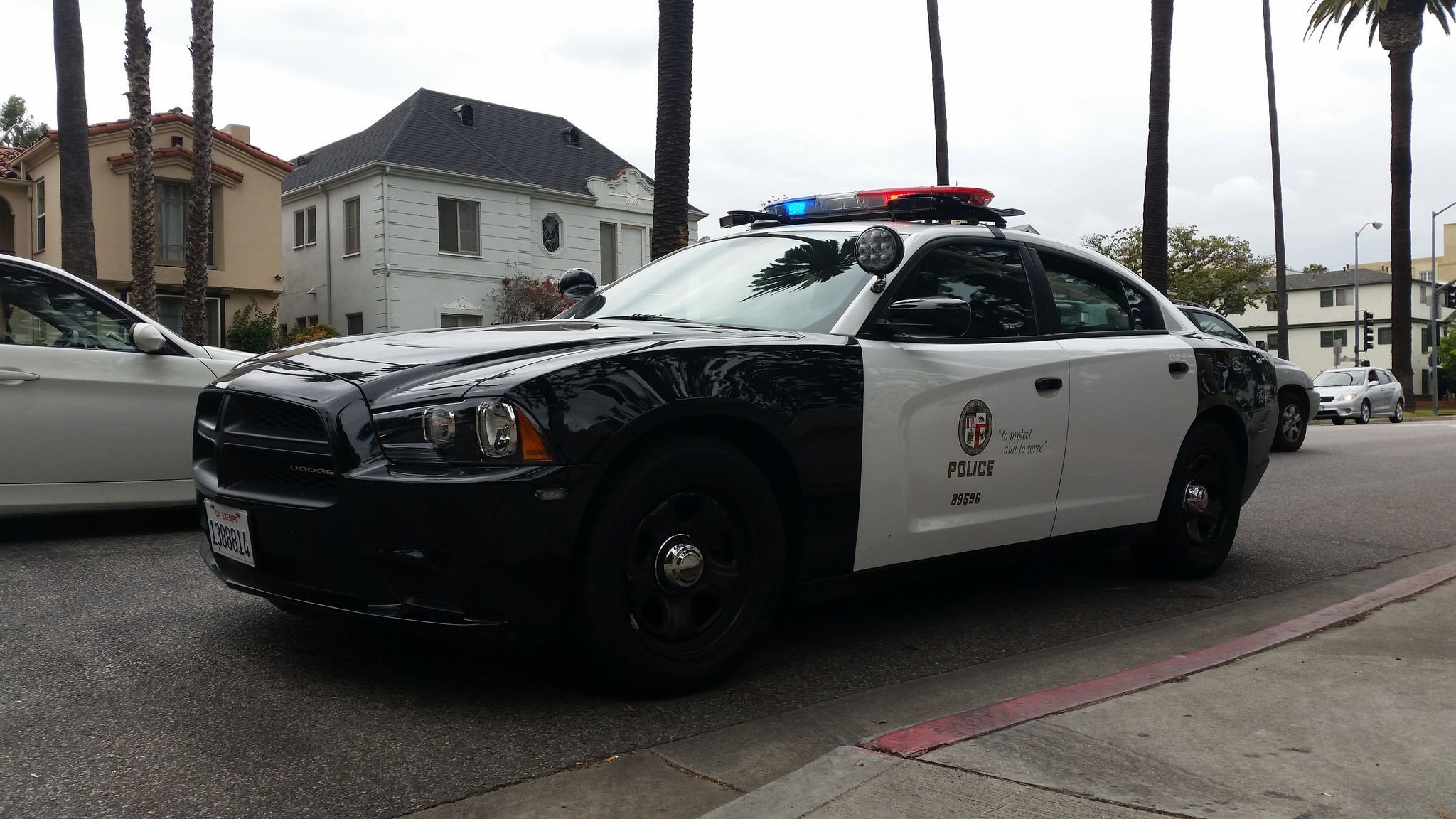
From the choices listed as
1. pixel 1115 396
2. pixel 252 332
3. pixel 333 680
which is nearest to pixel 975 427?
pixel 1115 396

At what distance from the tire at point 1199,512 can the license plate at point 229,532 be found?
12.9ft

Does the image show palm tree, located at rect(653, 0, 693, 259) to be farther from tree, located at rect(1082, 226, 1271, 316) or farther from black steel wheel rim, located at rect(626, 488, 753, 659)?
tree, located at rect(1082, 226, 1271, 316)

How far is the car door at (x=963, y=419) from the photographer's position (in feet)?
13.9

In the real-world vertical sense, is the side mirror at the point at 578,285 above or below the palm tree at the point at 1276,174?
below

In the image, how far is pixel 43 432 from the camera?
6.14 metres

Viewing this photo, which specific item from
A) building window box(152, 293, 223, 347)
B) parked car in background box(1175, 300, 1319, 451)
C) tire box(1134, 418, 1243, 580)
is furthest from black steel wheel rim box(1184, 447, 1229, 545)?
building window box(152, 293, 223, 347)

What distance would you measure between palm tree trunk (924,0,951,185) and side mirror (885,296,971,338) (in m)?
18.0

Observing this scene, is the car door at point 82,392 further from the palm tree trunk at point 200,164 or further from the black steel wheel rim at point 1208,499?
the palm tree trunk at point 200,164

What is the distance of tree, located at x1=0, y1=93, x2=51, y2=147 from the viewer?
69375mm

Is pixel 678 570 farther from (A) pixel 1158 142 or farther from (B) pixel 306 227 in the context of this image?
(B) pixel 306 227

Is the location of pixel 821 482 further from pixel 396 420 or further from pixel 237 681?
pixel 237 681

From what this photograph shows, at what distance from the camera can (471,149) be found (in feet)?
106

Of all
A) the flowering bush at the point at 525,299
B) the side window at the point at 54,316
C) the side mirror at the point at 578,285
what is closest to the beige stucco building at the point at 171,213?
the flowering bush at the point at 525,299

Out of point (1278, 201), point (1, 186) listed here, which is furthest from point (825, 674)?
point (1278, 201)
